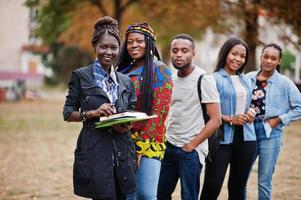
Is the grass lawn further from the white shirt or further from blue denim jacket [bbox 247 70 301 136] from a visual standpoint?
the white shirt

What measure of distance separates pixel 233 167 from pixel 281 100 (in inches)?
41.2

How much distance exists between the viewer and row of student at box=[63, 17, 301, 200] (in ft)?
12.7

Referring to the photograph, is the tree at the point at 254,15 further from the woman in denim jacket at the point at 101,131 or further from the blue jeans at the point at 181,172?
the woman in denim jacket at the point at 101,131

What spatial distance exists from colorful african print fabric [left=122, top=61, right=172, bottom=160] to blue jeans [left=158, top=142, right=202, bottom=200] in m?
0.46

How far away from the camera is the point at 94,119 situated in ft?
12.7

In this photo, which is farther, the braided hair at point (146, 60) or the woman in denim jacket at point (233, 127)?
the woman in denim jacket at point (233, 127)

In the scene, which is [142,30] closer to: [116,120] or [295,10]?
[116,120]

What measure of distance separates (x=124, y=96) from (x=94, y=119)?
0.34 metres

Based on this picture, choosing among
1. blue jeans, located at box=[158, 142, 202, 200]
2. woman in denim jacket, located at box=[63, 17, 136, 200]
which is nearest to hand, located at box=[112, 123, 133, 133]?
woman in denim jacket, located at box=[63, 17, 136, 200]

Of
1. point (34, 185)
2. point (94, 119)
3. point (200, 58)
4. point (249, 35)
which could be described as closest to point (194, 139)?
point (94, 119)

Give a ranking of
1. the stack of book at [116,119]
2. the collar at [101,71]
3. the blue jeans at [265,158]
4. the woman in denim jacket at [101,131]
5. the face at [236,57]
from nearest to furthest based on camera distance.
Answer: the stack of book at [116,119] → the woman in denim jacket at [101,131] → the collar at [101,71] → the face at [236,57] → the blue jeans at [265,158]

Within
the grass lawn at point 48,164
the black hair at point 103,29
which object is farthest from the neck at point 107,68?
the grass lawn at point 48,164

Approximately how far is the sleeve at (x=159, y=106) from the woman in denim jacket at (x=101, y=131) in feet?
1.44

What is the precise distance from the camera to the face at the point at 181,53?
486 cm
